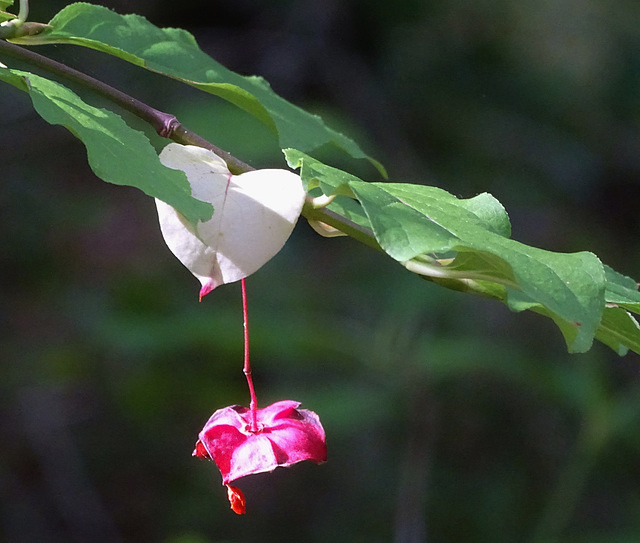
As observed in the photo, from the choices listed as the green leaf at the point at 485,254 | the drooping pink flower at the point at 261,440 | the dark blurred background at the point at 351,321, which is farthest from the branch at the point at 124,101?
the dark blurred background at the point at 351,321

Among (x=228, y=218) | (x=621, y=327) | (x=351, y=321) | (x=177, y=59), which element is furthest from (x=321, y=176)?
(x=351, y=321)

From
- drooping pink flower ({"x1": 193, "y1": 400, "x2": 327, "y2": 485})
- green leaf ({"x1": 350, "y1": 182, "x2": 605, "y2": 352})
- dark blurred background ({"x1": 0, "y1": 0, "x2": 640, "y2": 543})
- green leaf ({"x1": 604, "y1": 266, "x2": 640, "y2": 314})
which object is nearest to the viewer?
green leaf ({"x1": 350, "y1": 182, "x2": 605, "y2": 352})

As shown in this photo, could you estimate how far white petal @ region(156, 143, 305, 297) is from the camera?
2.16 ft

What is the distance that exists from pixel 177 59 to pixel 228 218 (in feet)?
1.01

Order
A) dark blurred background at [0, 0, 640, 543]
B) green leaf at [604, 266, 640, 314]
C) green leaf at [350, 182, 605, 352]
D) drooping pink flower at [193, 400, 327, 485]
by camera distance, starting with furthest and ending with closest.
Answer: dark blurred background at [0, 0, 640, 543] < drooping pink flower at [193, 400, 327, 485] < green leaf at [604, 266, 640, 314] < green leaf at [350, 182, 605, 352]

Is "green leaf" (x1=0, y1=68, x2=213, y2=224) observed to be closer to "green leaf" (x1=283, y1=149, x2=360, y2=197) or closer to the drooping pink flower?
"green leaf" (x1=283, y1=149, x2=360, y2=197)

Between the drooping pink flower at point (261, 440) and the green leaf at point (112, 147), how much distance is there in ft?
0.84

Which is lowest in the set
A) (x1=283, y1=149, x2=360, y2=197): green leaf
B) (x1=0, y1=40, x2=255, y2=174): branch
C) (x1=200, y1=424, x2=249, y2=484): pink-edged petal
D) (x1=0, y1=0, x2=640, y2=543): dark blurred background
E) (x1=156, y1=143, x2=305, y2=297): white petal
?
(x1=0, y1=0, x2=640, y2=543): dark blurred background

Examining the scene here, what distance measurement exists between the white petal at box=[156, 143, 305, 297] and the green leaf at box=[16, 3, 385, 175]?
12cm

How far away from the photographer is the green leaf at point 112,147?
0.57 meters

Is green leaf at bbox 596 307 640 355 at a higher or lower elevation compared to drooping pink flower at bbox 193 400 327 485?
higher

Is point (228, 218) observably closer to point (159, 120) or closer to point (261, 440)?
point (159, 120)

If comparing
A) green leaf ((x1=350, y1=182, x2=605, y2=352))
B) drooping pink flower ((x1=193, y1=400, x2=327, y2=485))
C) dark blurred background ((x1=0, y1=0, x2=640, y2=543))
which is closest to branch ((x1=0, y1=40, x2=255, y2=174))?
green leaf ((x1=350, y1=182, x2=605, y2=352))

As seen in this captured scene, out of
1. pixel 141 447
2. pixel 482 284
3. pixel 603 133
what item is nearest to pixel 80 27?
pixel 482 284
